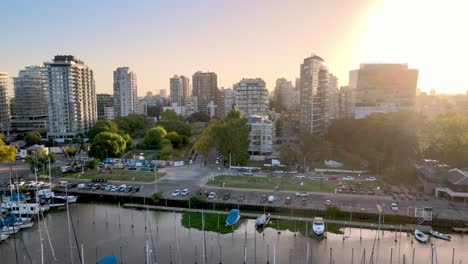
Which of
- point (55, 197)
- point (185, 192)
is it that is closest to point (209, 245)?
point (185, 192)

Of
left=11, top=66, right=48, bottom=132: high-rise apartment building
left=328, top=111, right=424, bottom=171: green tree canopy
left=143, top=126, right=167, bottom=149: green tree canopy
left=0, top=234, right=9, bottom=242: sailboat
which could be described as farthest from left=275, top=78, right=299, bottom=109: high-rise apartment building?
left=0, top=234, right=9, bottom=242: sailboat

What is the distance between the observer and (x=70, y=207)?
22.4 metres

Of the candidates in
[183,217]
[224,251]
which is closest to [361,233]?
[224,251]

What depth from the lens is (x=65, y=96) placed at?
48.6 m

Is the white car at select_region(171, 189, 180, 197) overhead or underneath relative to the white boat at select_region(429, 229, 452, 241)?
overhead

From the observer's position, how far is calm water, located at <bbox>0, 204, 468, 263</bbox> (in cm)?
1509

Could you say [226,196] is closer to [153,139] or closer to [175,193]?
[175,193]

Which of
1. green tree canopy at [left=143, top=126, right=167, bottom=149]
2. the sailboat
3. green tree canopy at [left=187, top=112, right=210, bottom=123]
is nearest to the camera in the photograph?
the sailboat

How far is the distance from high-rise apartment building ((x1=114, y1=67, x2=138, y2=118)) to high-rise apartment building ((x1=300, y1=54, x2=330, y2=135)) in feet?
134

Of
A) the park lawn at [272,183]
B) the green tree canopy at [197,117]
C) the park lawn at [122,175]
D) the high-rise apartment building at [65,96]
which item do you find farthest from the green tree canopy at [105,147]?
the green tree canopy at [197,117]

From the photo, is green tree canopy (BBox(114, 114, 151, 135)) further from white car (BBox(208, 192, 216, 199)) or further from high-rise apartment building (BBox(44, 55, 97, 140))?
white car (BBox(208, 192, 216, 199))

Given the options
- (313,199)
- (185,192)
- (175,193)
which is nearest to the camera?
(313,199)

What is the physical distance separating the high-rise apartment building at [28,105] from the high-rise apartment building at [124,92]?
14708 millimetres

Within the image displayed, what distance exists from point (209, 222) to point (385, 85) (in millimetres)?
57881
